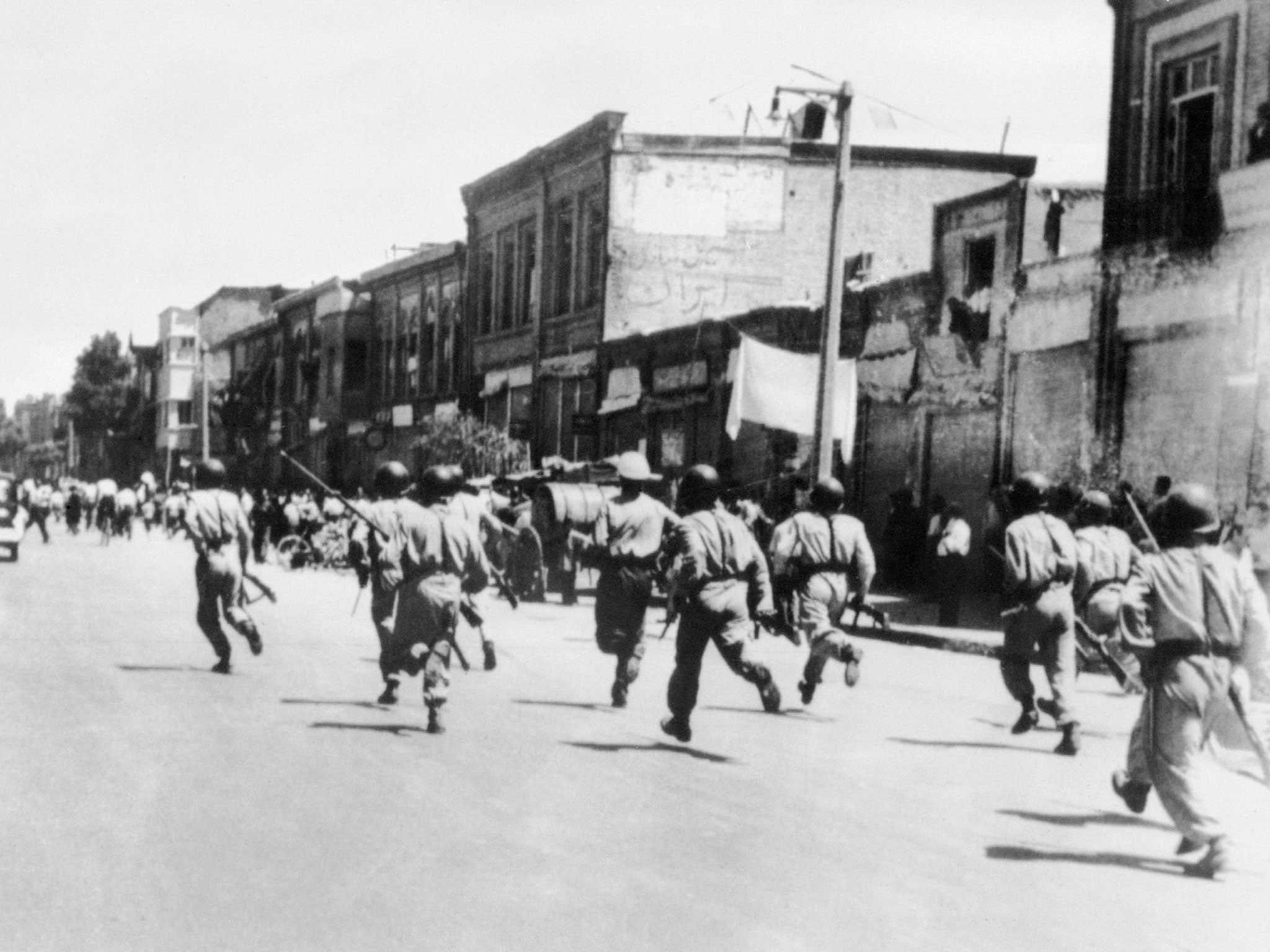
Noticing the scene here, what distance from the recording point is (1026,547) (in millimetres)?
10539

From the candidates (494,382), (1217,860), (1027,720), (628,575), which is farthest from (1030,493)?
(494,382)

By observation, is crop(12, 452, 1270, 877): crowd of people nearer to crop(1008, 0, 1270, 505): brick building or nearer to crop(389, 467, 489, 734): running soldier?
crop(389, 467, 489, 734): running soldier

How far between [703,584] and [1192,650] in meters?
3.73

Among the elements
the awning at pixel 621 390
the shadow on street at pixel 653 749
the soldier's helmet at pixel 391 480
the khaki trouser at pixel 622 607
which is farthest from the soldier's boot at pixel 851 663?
the awning at pixel 621 390

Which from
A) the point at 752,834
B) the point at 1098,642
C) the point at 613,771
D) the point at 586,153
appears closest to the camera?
the point at 752,834

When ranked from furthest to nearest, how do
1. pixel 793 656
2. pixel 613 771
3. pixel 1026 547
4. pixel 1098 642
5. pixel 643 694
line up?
pixel 793 656 < pixel 643 694 < pixel 1098 642 < pixel 1026 547 < pixel 613 771

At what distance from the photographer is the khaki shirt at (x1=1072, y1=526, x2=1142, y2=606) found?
11.5m

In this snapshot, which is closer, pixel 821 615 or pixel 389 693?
pixel 389 693

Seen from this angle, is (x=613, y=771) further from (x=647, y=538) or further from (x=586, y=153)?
(x=586, y=153)

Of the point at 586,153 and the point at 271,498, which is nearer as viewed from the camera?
the point at 271,498

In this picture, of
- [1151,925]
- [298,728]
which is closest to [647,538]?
[298,728]

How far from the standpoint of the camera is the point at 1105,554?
12.2 metres

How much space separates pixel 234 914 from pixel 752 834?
96.7 inches

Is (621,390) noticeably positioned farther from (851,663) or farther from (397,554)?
(397,554)
